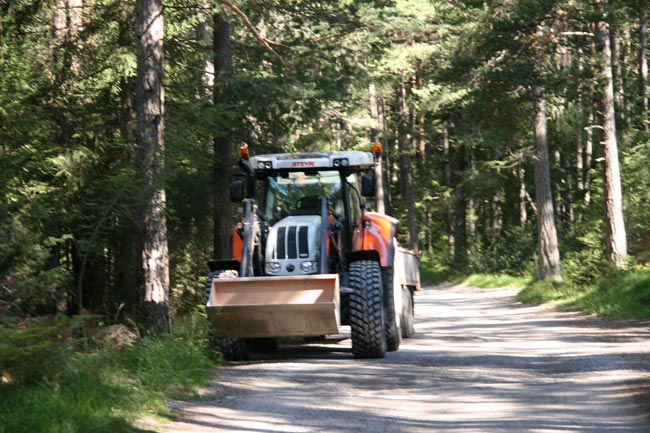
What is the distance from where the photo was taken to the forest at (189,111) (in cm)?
1421

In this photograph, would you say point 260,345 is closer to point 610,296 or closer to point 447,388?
point 447,388

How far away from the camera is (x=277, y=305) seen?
42.0ft

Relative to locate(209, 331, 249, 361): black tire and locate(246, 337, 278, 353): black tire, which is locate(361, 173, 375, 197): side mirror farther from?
locate(246, 337, 278, 353): black tire

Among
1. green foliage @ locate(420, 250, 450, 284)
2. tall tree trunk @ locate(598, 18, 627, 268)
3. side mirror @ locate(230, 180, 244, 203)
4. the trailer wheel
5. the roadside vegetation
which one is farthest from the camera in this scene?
green foliage @ locate(420, 250, 450, 284)

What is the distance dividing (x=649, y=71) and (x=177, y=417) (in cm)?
5863

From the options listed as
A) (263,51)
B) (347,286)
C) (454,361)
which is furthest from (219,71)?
(454,361)

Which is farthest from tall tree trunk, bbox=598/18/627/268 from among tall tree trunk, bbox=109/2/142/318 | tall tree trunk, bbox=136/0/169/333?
tall tree trunk, bbox=136/0/169/333

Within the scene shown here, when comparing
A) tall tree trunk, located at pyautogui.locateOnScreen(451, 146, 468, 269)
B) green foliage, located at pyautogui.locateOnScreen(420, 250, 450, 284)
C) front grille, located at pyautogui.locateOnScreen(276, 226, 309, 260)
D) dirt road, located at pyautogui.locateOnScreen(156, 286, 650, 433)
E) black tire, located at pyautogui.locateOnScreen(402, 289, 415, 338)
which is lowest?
dirt road, located at pyautogui.locateOnScreen(156, 286, 650, 433)

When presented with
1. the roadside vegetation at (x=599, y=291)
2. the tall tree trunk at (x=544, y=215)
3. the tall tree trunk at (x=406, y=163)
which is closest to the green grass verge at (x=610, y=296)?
the roadside vegetation at (x=599, y=291)

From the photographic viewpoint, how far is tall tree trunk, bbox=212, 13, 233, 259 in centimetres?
2133

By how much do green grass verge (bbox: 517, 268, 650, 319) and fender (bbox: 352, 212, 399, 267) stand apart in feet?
20.6

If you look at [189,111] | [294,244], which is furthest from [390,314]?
[189,111]

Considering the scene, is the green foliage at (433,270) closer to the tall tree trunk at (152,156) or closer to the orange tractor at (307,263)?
the orange tractor at (307,263)

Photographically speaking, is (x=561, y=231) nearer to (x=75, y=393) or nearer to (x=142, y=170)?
(x=142, y=170)
